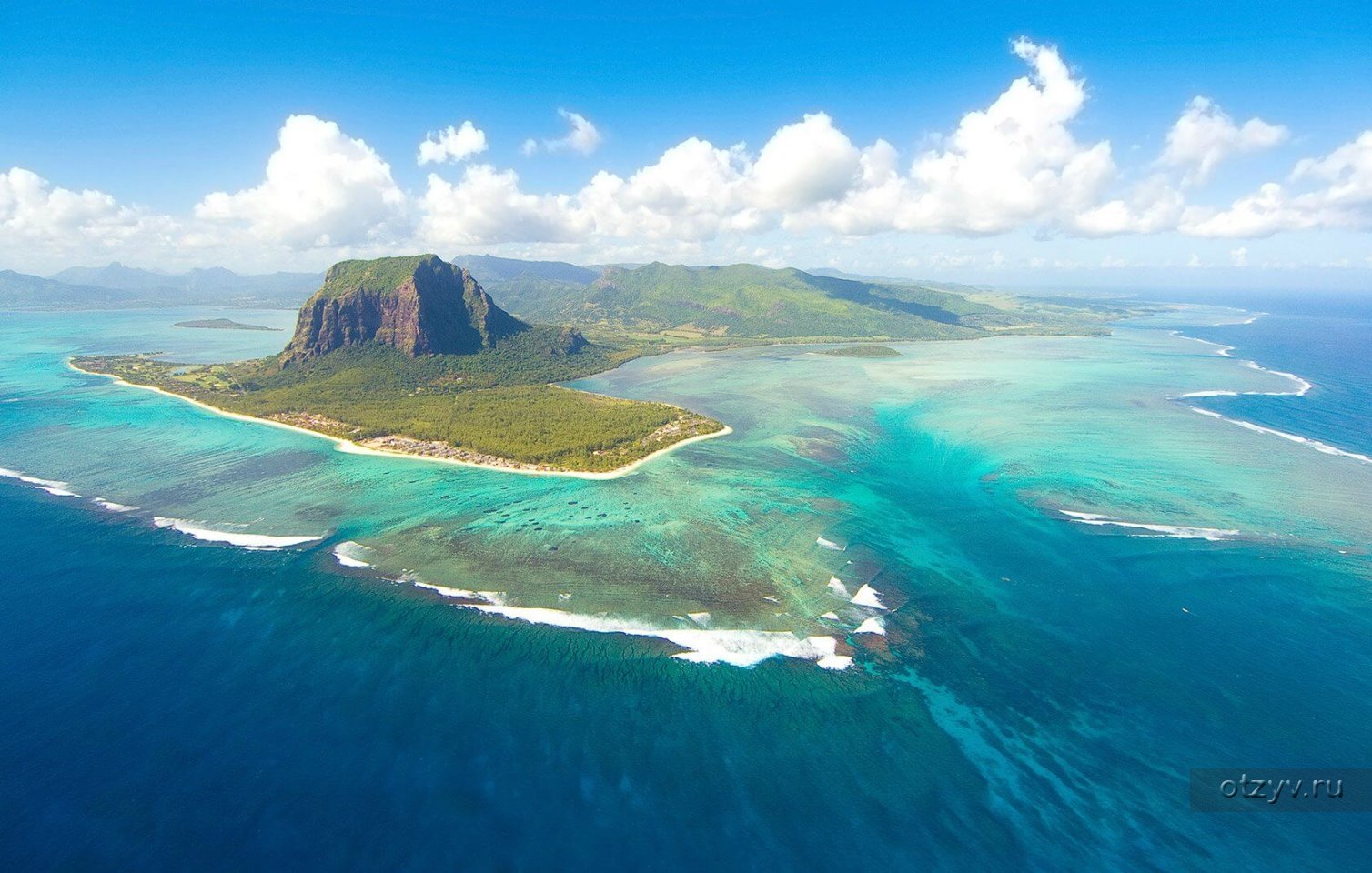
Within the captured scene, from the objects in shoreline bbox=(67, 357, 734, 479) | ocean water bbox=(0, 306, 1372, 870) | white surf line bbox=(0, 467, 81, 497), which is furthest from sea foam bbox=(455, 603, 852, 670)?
white surf line bbox=(0, 467, 81, 497)

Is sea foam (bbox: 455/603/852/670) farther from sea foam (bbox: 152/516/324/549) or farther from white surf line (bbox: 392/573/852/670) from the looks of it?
sea foam (bbox: 152/516/324/549)

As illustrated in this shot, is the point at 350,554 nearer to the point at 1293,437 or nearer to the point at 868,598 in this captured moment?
the point at 868,598

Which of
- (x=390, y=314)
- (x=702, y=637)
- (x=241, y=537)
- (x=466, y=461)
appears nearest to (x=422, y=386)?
(x=390, y=314)

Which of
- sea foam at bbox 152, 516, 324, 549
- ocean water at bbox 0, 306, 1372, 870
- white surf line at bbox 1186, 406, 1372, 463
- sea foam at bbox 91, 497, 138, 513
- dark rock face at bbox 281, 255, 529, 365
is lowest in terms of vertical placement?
ocean water at bbox 0, 306, 1372, 870

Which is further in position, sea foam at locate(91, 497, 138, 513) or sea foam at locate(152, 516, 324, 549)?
sea foam at locate(91, 497, 138, 513)

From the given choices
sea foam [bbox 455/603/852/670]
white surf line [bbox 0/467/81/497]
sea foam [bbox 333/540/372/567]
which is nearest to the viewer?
sea foam [bbox 455/603/852/670]

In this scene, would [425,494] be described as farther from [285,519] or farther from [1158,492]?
[1158,492]
